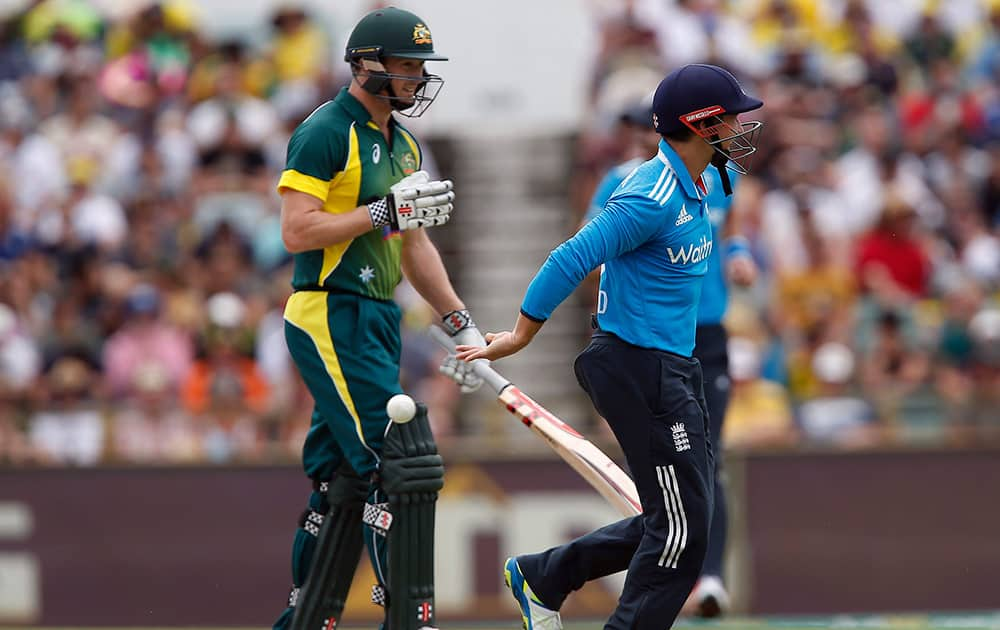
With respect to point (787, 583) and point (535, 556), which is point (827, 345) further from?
point (535, 556)

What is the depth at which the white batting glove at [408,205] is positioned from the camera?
5.86m

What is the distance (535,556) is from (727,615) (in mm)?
4068

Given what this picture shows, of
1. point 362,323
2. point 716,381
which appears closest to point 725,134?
point 362,323

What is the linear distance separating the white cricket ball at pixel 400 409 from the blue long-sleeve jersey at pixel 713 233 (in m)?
1.88

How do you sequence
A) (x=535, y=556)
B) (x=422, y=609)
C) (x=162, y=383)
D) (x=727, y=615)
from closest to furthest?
1. (x=422, y=609)
2. (x=535, y=556)
3. (x=727, y=615)
4. (x=162, y=383)

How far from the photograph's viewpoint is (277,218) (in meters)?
12.5

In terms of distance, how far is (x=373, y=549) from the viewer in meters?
6.03

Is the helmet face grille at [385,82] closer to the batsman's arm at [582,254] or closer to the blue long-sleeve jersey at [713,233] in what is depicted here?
the batsman's arm at [582,254]

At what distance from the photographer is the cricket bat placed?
249 inches

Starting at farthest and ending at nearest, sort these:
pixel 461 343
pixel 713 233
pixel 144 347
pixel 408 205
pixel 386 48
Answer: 1. pixel 144 347
2. pixel 713 233
3. pixel 461 343
4. pixel 386 48
5. pixel 408 205

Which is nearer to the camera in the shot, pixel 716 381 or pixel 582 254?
pixel 582 254

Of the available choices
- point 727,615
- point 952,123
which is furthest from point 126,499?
point 952,123

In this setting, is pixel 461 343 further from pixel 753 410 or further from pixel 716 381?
pixel 753 410

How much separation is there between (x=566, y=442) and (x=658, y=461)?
722 mm
